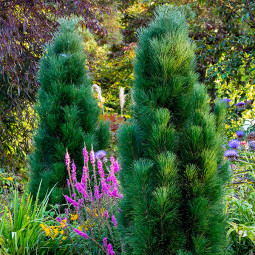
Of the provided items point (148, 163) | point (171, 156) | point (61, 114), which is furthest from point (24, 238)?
point (61, 114)

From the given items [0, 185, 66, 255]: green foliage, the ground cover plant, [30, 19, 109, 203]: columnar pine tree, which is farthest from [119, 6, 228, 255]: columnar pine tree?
[30, 19, 109, 203]: columnar pine tree

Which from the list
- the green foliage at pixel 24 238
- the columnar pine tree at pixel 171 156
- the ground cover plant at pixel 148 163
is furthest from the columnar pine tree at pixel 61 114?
the columnar pine tree at pixel 171 156

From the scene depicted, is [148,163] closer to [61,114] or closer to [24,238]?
[24,238]

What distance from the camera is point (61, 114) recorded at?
3.58 meters

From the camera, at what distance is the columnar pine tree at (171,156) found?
1895mm

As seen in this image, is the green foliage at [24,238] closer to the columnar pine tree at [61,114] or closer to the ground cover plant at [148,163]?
the ground cover plant at [148,163]

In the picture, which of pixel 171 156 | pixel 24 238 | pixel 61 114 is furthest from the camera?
pixel 61 114

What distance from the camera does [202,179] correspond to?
1.94 metres

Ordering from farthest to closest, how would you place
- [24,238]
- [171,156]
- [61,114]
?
[61,114]
[24,238]
[171,156]

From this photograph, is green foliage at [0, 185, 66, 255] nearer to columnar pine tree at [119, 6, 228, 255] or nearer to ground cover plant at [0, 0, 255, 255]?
ground cover plant at [0, 0, 255, 255]

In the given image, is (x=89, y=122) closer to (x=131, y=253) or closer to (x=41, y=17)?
(x=131, y=253)

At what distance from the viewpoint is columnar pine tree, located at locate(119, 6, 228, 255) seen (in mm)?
1895

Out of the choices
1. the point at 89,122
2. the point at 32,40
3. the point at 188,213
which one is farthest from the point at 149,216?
the point at 32,40

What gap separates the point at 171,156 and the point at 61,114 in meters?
1.95
